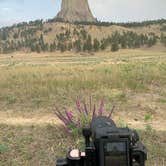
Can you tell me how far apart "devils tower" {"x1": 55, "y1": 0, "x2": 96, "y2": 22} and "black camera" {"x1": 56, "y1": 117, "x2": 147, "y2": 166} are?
406 feet

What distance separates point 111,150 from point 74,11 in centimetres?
12647

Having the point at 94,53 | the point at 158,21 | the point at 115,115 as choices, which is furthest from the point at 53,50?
the point at 115,115

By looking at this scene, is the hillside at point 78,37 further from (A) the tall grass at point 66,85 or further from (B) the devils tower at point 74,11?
(A) the tall grass at point 66,85

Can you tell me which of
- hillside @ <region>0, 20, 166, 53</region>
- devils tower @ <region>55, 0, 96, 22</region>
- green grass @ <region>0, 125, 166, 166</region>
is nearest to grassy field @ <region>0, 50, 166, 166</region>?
green grass @ <region>0, 125, 166, 166</region>

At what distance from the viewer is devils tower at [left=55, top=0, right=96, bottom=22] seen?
126 m

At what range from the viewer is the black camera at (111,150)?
91.7 inches

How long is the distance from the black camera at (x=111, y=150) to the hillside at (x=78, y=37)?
61444mm

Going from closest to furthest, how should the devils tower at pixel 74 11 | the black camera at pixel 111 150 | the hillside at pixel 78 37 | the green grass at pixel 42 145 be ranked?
the black camera at pixel 111 150 → the green grass at pixel 42 145 → the hillside at pixel 78 37 → the devils tower at pixel 74 11

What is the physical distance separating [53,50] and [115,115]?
59.3 meters

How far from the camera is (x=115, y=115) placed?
944cm

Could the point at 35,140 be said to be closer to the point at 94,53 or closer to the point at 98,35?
the point at 94,53

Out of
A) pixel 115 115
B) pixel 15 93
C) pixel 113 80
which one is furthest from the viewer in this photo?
pixel 113 80

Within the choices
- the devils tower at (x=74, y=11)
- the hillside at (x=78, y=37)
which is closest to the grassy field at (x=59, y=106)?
the hillside at (x=78, y=37)

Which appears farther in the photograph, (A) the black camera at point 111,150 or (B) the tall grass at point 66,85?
(B) the tall grass at point 66,85
